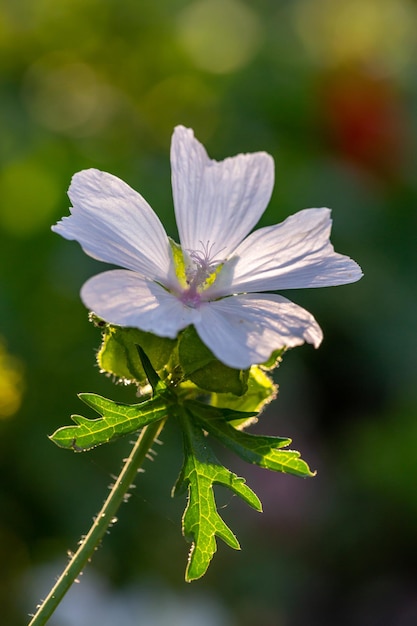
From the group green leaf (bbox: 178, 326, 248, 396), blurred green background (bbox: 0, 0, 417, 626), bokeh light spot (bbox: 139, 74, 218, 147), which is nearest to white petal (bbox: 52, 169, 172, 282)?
green leaf (bbox: 178, 326, 248, 396)

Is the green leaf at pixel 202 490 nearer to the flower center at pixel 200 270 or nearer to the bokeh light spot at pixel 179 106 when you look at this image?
the flower center at pixel 200 270

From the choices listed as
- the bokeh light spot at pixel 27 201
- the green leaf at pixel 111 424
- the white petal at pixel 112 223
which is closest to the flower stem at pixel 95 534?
the green leaf at pixel 111 424

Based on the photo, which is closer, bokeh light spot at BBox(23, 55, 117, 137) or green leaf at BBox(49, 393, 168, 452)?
green leaf at BBox(49, 393, 168, 452)

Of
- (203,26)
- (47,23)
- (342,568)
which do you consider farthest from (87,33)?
(342,568)

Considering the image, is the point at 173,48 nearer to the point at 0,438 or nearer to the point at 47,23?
the point at 47,23

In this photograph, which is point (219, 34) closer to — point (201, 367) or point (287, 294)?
point (287, 294)

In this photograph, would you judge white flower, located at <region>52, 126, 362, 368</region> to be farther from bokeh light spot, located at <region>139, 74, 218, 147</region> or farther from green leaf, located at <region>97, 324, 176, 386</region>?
bokeh light spot, located at <region>139, 74, 218, 147</region>

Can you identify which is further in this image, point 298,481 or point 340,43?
point 340,43
